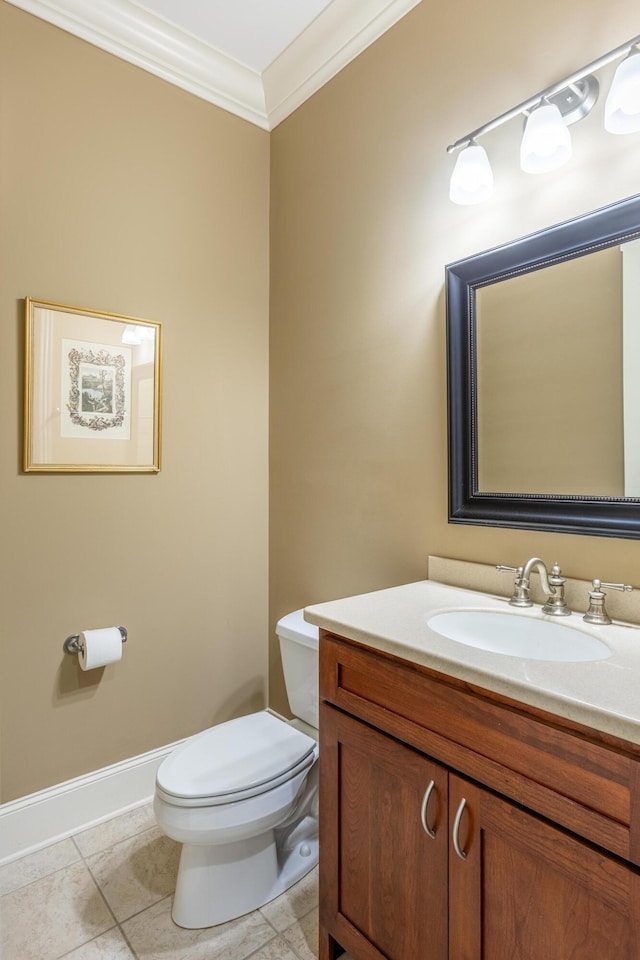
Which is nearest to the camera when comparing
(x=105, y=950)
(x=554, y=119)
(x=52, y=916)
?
(x=554, y=119)

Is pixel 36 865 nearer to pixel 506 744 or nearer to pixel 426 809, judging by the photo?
pixel 426 809

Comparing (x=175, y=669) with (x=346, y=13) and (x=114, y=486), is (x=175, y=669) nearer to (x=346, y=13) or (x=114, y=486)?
(x=114, y=486)

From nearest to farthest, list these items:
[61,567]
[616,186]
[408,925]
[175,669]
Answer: [408,925] < [616,186] < [61,567] < [175,669]

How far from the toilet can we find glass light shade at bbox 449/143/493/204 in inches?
54.7

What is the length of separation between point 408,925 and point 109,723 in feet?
4.19

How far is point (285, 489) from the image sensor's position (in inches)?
88.3

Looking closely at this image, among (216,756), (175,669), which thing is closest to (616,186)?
(216,756)

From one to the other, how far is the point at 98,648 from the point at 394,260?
1.66 m

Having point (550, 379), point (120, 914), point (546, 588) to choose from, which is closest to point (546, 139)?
point (550, 379)

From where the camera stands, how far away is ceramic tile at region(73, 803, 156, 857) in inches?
67.3

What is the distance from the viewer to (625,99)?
1.09 metres

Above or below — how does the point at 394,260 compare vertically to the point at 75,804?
above

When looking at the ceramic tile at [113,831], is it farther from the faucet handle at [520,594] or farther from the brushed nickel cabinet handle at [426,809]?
the faucet handle at [520,594]

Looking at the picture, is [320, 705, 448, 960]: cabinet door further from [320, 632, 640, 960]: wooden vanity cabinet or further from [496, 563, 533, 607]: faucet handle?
[496, 563, 533, 607]: faucet handle
